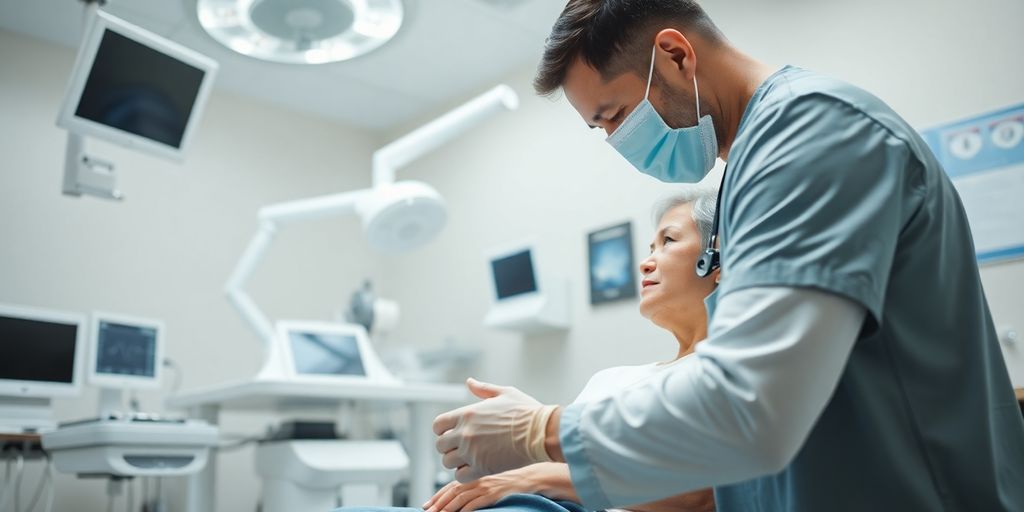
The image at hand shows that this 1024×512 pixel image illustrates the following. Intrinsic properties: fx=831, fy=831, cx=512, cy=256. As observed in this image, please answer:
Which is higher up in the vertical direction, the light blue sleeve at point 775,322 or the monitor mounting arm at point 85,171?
A: the monitor mounting arm at point 85,171

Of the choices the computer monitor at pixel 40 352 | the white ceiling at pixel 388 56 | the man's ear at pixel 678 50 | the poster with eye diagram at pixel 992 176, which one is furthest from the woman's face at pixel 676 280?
the computer monitor at pixel 40 352

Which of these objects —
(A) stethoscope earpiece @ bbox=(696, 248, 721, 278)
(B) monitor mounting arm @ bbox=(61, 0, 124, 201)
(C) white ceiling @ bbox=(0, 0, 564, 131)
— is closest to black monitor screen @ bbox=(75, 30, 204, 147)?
(B) monitor mounting arm @ bbox=(61, 0, 124, 201)

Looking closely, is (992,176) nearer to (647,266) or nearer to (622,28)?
(647,266)

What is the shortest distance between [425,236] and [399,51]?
1.26m

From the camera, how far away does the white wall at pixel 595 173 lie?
8.20 feet

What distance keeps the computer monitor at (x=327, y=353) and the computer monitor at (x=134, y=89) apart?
0.78 metres

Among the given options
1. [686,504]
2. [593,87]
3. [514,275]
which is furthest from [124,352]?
[593,87]

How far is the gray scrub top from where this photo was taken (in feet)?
2.47

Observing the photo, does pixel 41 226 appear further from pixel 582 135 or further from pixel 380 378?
pixel 582 135

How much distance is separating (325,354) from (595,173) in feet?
4.39

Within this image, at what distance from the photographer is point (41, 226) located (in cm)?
351

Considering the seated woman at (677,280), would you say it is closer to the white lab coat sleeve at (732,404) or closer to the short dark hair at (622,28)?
the short dark hair at (622,28)

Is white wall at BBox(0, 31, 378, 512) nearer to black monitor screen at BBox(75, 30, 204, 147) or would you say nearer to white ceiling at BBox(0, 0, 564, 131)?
white ceiling at BBox(0, 0, 564, 131)

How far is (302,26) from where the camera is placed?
9.52 ft
